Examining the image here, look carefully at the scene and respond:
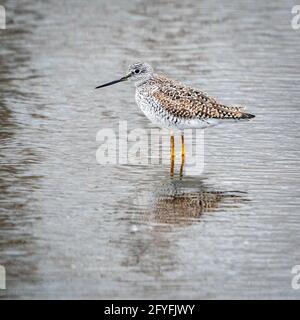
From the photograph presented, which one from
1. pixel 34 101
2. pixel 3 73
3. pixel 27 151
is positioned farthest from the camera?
pixel 3 73

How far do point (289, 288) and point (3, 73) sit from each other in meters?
9.31

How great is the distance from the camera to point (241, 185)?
36.6 feet

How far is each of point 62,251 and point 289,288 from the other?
2.51 m

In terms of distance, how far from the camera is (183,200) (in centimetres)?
1066

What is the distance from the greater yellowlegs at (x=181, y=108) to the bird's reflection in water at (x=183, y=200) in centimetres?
62

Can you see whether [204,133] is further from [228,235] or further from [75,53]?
[75,53]

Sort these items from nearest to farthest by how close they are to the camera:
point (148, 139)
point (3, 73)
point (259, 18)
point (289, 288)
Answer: point (289, 288) < point (148, 139) < point (3, 73) < point (259, 18)

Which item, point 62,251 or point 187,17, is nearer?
point 62,251

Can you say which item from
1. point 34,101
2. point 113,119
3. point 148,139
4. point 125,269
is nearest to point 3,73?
point 34,101
